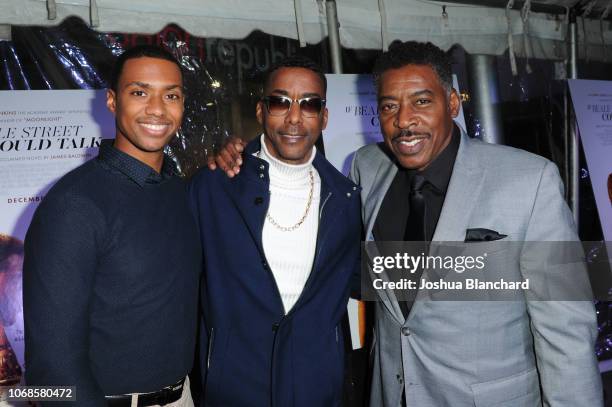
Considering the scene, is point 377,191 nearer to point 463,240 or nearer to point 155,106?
point 463,240

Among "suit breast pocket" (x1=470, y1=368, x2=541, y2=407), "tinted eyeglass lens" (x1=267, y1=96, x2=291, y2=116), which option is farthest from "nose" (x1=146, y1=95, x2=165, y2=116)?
"suit breast pocket" (x1=470, y1=368, x2=541, y2=407)

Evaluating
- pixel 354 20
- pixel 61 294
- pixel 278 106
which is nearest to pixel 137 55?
pixel 278 106

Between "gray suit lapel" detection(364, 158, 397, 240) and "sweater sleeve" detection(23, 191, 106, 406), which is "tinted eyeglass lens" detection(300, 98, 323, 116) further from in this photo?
"sweater sleeve" detection(23, 191, 106, 406)

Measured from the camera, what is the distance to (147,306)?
5.50 feet

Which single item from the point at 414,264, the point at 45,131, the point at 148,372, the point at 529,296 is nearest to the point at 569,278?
the point at 529,296

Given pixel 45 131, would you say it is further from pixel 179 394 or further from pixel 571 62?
pixel 571 62

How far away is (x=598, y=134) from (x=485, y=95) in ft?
3.86

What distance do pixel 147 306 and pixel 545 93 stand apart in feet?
13.9

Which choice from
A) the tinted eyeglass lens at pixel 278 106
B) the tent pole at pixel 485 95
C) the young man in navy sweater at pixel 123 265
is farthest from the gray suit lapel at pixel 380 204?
the tent pole at pixel 485 95

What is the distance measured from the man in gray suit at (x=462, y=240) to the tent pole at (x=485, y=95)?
2.16 metres

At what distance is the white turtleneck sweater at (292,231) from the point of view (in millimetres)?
2160

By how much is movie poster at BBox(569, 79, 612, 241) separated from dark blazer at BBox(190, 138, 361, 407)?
318 centimetres

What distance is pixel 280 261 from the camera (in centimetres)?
217

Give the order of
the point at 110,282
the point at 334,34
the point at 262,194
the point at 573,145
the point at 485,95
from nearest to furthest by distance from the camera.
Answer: the point at 110,282
the point at 262,194
the point at 334,34
the point at 485,95
the point at 573,145
